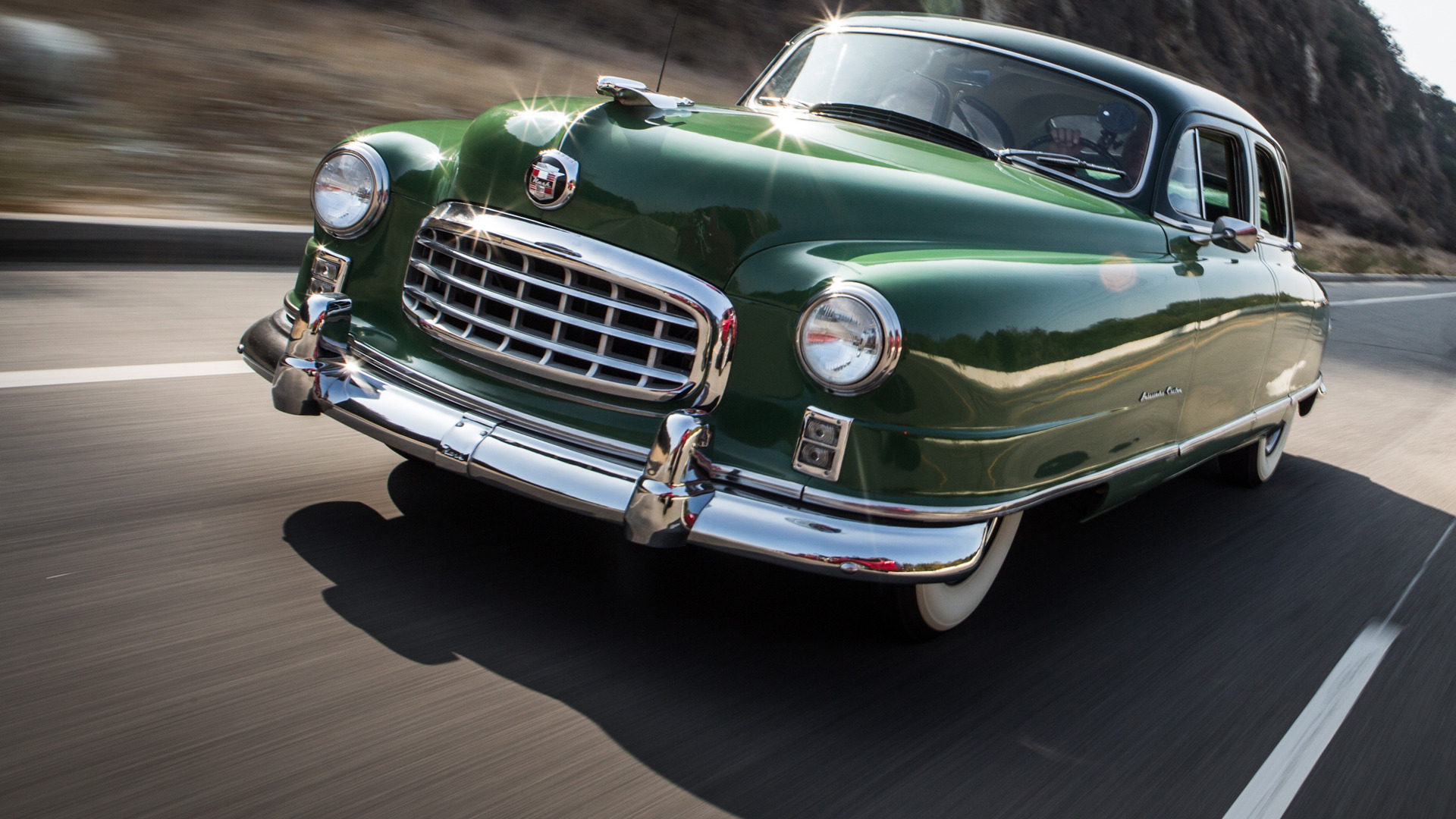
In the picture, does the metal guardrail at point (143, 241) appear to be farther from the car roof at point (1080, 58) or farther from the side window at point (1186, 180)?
the side window at point (1186, 180)

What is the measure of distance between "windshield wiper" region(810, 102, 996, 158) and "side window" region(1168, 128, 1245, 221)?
709 mm

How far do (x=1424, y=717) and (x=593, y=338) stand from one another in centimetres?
241

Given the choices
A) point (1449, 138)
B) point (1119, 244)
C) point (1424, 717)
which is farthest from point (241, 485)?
point (1449, 138)

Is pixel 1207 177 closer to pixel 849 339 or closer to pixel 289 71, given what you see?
pixel 849 339

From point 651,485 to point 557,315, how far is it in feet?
1.74

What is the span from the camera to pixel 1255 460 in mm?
5531

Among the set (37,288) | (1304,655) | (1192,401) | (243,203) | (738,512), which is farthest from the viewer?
(243,203)

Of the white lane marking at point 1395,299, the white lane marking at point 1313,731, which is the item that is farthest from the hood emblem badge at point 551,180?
the white lane marking at point 1395,299

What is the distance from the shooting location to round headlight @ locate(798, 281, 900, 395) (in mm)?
2691

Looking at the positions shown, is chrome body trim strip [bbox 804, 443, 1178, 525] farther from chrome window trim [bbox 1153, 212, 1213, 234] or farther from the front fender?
chrome window trim [bbox 1153, 212, 1213, 234]

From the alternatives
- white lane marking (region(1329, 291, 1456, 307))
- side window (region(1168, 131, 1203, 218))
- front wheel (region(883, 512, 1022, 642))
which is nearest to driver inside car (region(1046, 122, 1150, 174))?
side window (region(1168, 131, 1203, 218))

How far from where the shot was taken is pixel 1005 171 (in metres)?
3.82

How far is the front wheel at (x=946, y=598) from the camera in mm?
3098

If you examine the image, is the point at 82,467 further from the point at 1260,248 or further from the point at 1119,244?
the point at 1260,248
